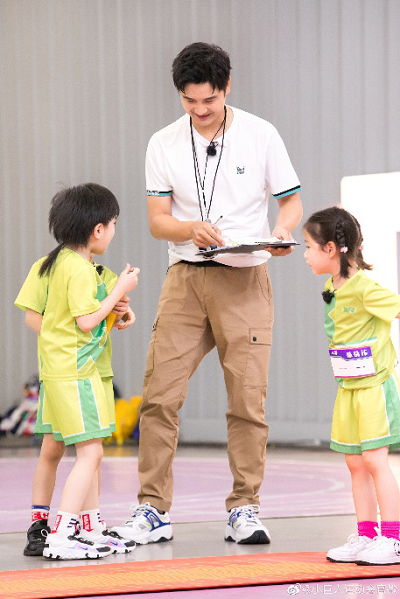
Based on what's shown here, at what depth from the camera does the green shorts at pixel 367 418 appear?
2791 millimetres

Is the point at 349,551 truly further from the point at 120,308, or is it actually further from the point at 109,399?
the point at 120,308

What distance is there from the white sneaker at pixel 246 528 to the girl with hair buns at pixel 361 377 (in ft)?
1.30

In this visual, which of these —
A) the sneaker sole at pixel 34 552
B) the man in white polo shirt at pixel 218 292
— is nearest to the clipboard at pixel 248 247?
the man in white polo shirt at pixel 218 292

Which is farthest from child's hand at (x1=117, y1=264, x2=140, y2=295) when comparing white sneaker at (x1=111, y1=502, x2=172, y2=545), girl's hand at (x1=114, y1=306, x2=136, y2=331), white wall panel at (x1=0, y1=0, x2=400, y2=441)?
white wall panel at (x1=0, y1=0, x2=400, y2=441)

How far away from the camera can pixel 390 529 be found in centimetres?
273

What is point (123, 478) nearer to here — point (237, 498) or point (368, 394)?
point (237, 498)

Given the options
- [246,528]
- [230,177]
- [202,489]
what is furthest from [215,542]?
[202,489]

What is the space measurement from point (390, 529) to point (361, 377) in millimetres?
406

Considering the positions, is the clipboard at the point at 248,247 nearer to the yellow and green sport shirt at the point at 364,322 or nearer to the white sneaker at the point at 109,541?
the yellow and green sport shirt at the point at 364,322

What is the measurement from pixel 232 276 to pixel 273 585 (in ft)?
3.68

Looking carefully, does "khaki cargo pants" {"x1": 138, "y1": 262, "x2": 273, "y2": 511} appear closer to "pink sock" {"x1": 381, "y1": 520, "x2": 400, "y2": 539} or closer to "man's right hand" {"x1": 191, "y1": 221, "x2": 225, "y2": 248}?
"man's right hand" {"x1": 191, "y1": 221, "x2": 225, "y2": 248}

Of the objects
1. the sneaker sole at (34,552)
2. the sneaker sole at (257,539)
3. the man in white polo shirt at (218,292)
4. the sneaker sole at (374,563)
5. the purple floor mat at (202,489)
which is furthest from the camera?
the purple floor mat at (202,489)

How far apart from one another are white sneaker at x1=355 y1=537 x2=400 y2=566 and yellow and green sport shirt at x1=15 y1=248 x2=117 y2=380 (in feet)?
3.05

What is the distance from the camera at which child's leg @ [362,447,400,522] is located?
9.01 ft
